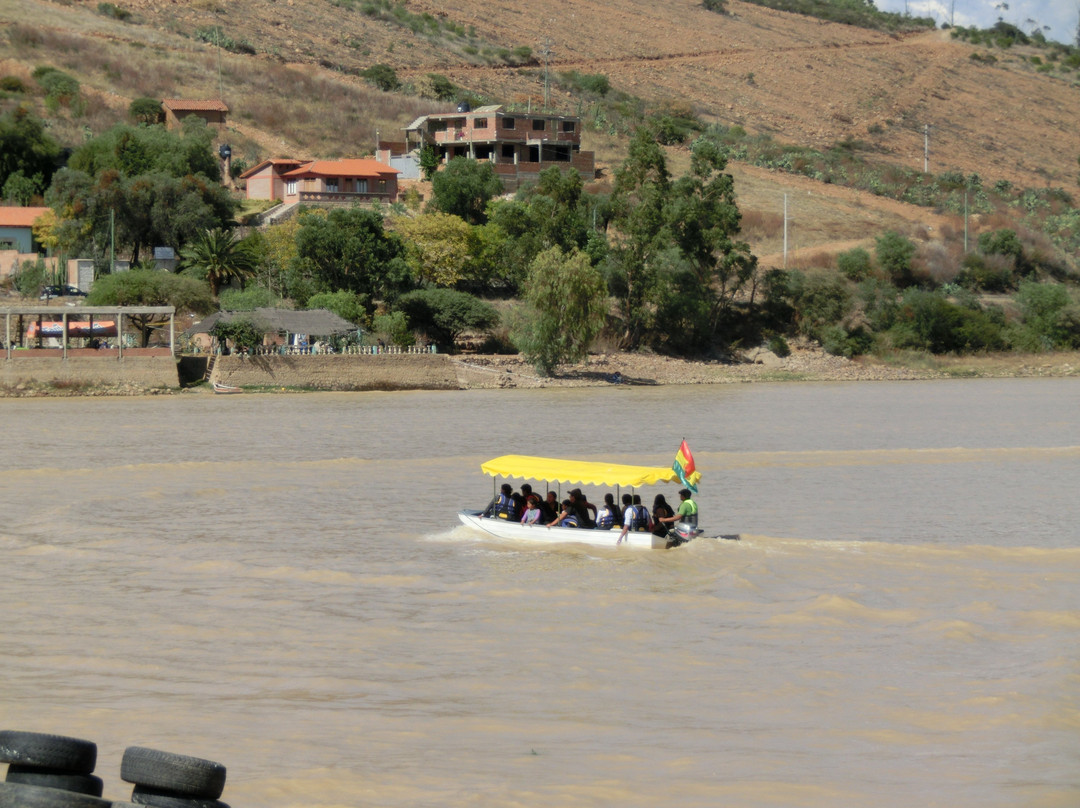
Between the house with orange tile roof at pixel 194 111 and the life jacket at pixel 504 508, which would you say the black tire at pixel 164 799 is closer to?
the life jacket at pixel 504 508

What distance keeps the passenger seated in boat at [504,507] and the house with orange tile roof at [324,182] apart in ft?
182

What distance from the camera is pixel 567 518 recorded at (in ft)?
70.9

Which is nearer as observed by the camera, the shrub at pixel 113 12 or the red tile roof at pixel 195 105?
the red tile roof at pixel 195 105

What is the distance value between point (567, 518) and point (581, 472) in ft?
2.95

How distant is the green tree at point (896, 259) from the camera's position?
78.2 m

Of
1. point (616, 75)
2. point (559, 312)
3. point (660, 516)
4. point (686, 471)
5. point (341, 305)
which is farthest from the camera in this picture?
point (616, 75)

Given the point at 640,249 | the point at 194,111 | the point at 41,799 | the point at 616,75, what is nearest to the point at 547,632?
the point at 41,799

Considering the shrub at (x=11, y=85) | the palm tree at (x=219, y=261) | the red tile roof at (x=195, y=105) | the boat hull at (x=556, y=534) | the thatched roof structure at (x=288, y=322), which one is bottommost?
the boat hull at (x=556, y=534)

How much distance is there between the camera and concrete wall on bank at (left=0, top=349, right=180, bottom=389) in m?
51.0

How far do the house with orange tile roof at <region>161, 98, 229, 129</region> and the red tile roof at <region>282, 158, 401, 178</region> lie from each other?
46.0ft

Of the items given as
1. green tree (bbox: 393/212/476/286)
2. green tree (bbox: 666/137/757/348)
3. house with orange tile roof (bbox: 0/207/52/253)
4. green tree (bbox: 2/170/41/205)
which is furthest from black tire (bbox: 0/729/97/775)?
green tree (bbox: 2/170/41/205)

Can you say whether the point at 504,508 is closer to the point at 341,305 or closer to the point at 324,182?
the point at 341,305

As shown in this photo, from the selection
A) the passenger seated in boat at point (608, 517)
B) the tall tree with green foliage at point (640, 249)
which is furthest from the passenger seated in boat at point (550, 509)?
the tall tree with green foliage at point (640, 249)

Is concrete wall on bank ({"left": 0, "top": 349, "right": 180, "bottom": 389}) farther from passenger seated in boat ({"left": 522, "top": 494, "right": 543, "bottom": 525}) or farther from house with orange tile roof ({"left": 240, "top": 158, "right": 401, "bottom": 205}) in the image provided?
passenger seated in boat ({"left": 522, "top": 494, "right": 543, "bottom": 525})
